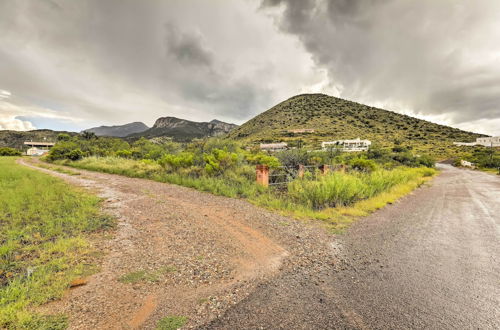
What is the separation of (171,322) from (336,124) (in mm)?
81064

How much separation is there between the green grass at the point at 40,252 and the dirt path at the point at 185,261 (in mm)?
241

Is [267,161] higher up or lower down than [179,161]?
higher up

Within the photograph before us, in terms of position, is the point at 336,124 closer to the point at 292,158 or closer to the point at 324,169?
the point at 292,158

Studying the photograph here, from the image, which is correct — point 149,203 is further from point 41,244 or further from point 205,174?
point 205,174

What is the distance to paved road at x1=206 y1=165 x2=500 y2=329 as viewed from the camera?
2184mm

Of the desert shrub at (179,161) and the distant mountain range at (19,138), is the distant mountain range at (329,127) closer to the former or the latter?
the distant mountain range at (19,138)

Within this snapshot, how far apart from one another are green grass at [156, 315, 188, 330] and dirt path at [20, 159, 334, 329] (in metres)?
0.07

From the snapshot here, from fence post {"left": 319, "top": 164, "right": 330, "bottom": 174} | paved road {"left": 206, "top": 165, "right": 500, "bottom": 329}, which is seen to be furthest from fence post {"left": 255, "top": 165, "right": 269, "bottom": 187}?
paved road {"left": 206, "top": 165, "right": 500, "bottom": 329}

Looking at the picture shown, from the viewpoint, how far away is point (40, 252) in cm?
351

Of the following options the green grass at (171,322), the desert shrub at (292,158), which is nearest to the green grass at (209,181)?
the desert shrub at (292,158)

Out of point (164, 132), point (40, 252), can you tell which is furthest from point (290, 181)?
point (164, 132)

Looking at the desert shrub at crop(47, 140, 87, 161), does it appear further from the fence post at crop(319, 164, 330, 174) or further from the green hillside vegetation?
the green hillside vegetation

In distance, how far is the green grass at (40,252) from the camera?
2.22 meters

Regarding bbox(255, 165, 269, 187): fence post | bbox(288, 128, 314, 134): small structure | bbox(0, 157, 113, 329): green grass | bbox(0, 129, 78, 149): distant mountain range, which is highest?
bbox(288, 128, 314, 134): small structure
